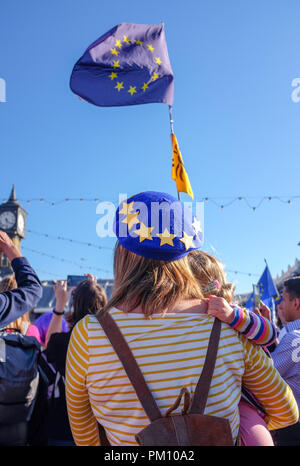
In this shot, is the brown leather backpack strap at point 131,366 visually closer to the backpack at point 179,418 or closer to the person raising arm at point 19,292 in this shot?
the backpack at point 179,418

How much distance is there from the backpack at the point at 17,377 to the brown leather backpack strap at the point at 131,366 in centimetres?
114

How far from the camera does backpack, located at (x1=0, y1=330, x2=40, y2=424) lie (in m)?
2.12

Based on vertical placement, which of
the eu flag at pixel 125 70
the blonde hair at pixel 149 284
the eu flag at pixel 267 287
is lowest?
the eu flag at pixel 267 287

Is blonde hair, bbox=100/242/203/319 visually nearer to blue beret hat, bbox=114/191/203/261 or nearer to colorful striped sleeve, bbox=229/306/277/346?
blue beret hat, bbox=114/191/203/261

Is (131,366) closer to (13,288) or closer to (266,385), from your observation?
(266,385)

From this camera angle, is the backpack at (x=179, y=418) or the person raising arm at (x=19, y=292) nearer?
the backpack at (x=179, y=418)

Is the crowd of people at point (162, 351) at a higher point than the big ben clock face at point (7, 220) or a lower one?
higher

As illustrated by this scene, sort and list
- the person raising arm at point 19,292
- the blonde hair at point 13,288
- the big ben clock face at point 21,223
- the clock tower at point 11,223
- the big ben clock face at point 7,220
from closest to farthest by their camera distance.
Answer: the person raising arm at point 19,292 < the blonde hair at point 13,288 < the clock tower at point 11,223 < the big ben clock face at point 7,220 < the big ben clock face at point 21,223

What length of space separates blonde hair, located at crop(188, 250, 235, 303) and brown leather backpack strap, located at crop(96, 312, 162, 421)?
2.85 ft

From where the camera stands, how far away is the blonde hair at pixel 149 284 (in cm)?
137

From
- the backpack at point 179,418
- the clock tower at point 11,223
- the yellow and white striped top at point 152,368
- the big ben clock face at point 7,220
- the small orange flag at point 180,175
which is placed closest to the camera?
the backpack at point 179,418

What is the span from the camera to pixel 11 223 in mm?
34312

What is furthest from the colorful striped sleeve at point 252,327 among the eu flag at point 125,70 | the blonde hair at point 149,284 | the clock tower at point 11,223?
the clock tower at point 11,223
